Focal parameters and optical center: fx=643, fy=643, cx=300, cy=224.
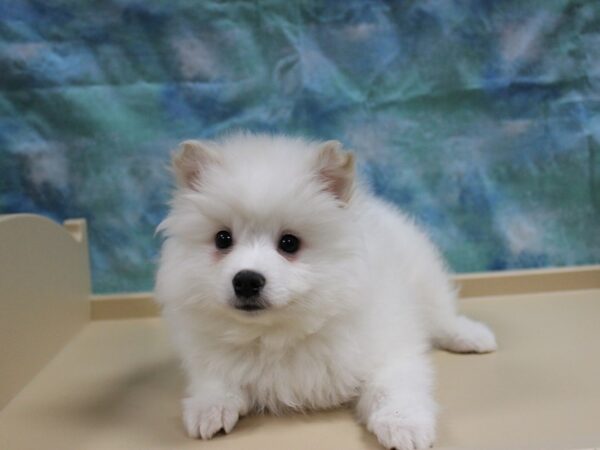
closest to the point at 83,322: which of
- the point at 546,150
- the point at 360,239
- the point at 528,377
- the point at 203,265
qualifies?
the point at 203,265

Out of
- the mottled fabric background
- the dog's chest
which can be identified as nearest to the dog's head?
the dog's chest

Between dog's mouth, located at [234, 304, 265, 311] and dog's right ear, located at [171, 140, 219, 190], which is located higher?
dog's right ear, located at [171, 140, 219, 190]

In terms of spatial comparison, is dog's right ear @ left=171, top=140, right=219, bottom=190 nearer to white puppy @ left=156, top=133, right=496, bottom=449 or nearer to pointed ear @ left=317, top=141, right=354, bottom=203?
white puppy @ left=156, top=133, right=496, bottom=449

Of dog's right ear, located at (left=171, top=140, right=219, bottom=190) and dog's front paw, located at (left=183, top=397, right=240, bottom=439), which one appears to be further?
dog's right ear, located at (left=171, top=140, right=219, bottom=190)

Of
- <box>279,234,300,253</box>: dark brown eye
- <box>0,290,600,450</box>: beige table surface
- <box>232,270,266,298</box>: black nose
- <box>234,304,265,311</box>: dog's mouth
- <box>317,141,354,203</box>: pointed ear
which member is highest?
<box>317,141,354,203</box>: pointed ear

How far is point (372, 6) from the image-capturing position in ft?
11.4

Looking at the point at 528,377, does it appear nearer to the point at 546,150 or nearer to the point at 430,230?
the point at 430,230

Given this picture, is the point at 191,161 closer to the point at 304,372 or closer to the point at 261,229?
the point at 261,229

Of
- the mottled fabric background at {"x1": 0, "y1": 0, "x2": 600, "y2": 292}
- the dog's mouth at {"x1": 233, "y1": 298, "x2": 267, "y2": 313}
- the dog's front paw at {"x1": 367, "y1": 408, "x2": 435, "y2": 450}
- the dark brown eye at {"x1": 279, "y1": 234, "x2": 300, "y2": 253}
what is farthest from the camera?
the mottled fabric background at {"x1": 0, "y1": 0, "x2": 600, "y2": 292}

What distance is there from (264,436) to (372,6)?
2380mm

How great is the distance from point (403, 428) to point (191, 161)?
112 cm

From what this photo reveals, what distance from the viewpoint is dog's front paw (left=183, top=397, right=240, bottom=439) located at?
205 centimetres

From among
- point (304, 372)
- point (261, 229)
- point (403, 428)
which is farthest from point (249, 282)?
point (403, 428)

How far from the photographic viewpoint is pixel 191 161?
2227 mm
